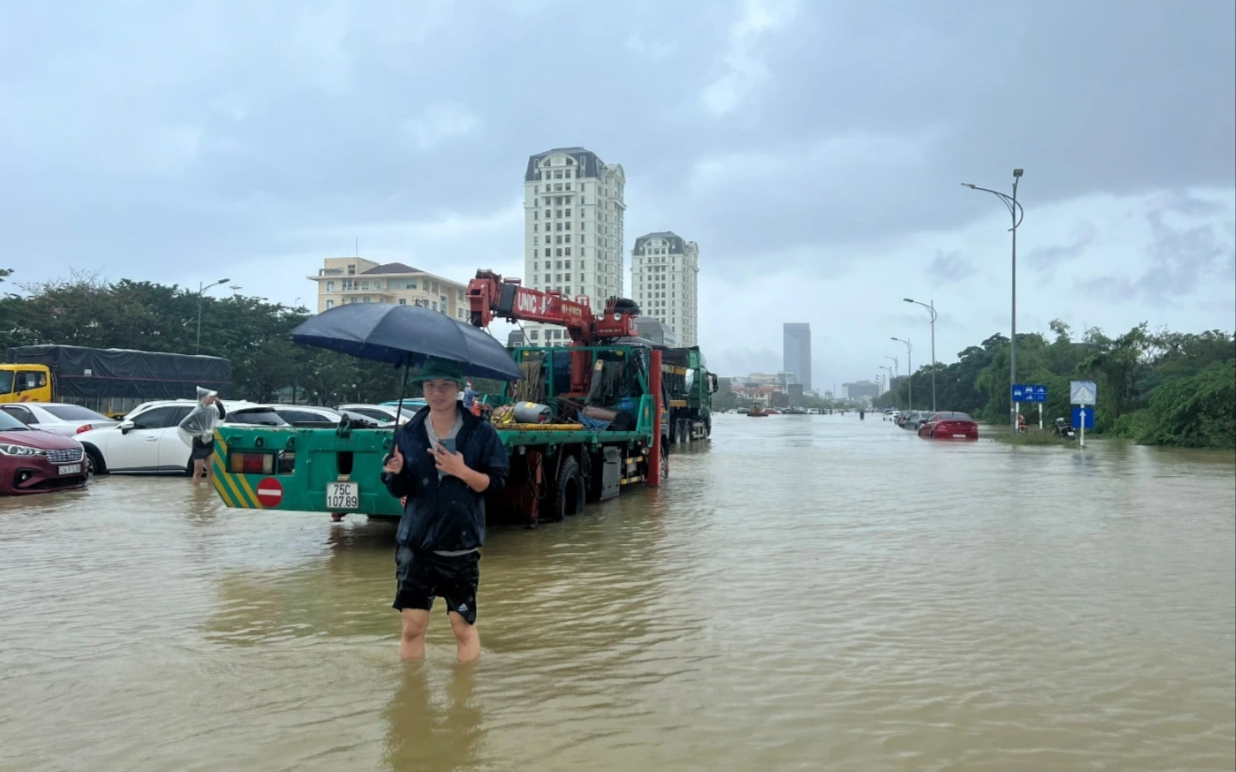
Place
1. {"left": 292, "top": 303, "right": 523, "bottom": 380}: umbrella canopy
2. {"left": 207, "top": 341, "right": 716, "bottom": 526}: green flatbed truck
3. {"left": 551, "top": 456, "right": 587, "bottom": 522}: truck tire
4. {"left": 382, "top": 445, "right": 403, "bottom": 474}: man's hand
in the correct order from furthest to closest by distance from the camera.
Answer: {"left": 551, "top": 456, "right": 587, "bottom": 522}: truck tire, {"left": 207, "top": 341, "right": 716, "bottom": 526}: green flatbed truck, {"left": 292, "top": 303, "right": 523, "bottom": 380}: umbrella canopy, {"left": 382, "top": 445, "right": 403, "bottom": 474}: man's hand

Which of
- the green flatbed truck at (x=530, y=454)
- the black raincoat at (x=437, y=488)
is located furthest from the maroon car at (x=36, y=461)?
the black raincoat at (x=437, y=488)

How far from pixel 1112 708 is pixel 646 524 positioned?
23.5 ft

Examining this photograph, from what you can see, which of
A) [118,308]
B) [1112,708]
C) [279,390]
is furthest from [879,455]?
[279,390]

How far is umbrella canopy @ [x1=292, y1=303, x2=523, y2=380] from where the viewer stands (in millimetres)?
5148

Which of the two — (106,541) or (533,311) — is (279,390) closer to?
(533,311)

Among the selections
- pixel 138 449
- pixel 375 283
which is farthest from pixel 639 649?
pixel 375 283

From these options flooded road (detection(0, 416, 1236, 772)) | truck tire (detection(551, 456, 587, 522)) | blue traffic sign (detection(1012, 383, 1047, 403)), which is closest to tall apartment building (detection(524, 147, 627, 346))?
blue traffic sign (detection(1012, 383, 1047, 403))

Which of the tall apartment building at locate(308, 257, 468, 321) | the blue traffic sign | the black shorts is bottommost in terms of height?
the black shorts

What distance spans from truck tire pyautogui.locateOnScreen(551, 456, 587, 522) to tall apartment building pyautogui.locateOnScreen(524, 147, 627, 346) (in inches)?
4803

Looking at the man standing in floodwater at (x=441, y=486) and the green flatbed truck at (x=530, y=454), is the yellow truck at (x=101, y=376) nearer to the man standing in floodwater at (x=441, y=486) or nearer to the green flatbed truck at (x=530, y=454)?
the green flatbed truck at (x=530, y=454)

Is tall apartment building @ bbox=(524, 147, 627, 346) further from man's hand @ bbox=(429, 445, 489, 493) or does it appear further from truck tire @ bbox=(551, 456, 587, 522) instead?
man's hand @ bbox=(429, 445, 489, 493)

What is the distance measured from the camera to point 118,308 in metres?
43.9

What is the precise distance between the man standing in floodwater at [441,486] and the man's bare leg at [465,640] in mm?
172

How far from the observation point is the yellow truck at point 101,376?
2683 cm
